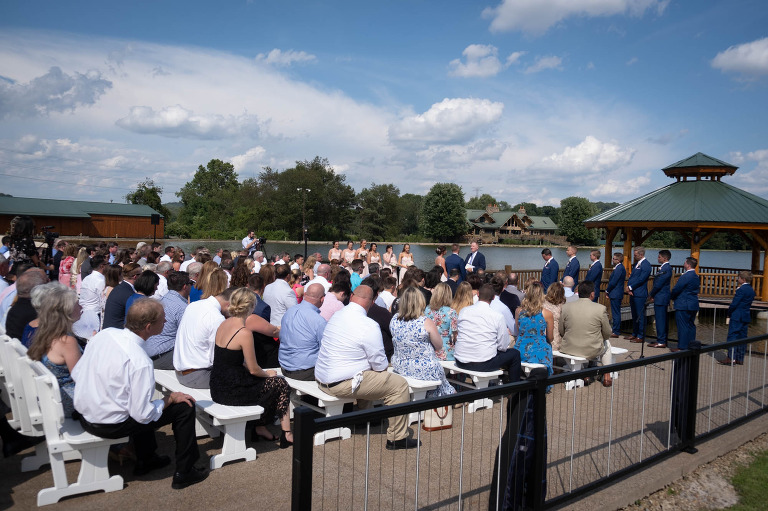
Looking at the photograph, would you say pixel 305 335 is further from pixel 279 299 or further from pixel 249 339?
pixel 279 299

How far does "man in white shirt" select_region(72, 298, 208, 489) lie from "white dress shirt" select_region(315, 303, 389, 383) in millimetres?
1342

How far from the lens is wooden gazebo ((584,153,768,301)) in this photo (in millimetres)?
15961

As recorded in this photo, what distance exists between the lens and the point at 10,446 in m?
4.29

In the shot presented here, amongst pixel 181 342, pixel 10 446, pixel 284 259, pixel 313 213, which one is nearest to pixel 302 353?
pixel 181 342

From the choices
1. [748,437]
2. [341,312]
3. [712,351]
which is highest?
[341,312]

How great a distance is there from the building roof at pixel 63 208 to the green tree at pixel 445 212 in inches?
1476

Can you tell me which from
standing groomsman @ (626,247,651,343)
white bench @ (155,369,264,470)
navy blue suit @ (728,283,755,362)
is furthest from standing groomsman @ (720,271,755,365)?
white bench @ (155,369,264,470)

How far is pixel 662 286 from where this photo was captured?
10.2 m

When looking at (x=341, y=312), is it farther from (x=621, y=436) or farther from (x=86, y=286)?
(x=86, y=286)

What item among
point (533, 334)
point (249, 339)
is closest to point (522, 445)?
point (249, 339)

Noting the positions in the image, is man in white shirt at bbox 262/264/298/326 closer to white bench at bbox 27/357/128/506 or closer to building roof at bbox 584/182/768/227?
white bench at bbox 27/357/128/506

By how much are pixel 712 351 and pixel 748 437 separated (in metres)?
1.29

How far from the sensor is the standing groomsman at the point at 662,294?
33.3ft

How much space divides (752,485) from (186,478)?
16.0ft
